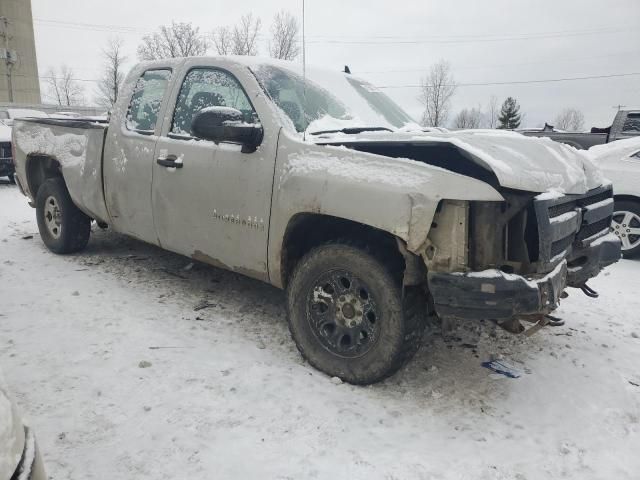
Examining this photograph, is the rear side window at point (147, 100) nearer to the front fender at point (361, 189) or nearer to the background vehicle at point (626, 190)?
the front fender at point (361, 189)

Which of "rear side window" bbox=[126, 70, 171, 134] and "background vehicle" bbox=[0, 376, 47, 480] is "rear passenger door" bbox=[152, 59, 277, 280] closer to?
"rear side window" bbox=[126, 70, 171, 134]

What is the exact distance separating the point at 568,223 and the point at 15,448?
2738 millimetres

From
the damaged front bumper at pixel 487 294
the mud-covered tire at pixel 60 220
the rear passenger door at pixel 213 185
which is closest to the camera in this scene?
the damaged front bumper at pixel 487 294

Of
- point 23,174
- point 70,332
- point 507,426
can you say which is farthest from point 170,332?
point 23,174

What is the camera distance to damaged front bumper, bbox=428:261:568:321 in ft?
7.93

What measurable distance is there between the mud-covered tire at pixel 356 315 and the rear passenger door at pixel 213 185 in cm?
42

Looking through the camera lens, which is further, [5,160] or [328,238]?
[5,160]

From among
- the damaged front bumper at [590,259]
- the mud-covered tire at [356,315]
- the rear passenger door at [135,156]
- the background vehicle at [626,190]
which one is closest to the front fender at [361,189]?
the mud-covered tire at [356,315]

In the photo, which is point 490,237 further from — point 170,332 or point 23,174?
point 23,174

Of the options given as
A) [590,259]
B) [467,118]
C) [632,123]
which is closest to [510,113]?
[467,118]

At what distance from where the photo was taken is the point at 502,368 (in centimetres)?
323

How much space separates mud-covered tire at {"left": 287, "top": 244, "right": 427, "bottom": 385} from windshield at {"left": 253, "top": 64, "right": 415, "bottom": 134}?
965 millimetres

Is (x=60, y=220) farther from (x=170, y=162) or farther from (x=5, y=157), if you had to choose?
(x=5, y=157)

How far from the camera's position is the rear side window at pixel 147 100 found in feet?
13.5
